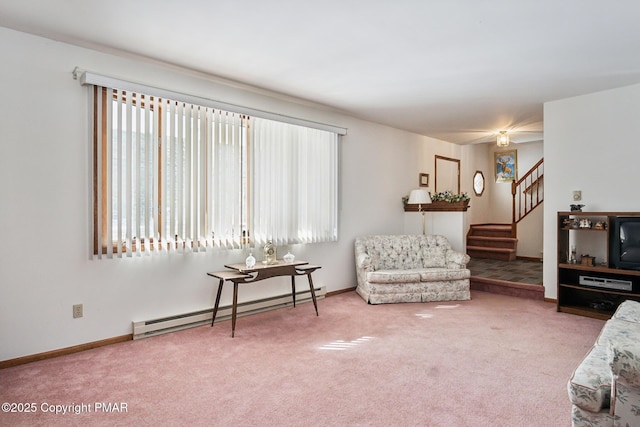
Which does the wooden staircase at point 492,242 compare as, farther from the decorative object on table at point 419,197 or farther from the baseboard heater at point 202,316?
the baseboard heater at point 202,316

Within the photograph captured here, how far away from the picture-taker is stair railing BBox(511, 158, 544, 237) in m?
7.89

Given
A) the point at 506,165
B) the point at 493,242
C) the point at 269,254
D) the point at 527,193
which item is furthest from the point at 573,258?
the point at 506,165

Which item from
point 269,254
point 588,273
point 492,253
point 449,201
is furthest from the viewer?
point 492,253

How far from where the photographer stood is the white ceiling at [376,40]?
102 inches

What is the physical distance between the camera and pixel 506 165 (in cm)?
895

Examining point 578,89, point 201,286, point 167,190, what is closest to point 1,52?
point 167,190

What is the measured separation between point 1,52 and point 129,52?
2.99 ft

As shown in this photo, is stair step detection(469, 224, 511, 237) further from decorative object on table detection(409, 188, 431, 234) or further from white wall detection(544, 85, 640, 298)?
white wall detection(544, 85, 640, 298)

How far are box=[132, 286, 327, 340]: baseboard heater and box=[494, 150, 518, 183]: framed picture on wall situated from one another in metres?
6.43

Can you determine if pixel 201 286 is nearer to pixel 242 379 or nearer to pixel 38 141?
pixel 242 379

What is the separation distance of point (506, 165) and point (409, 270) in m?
5.43

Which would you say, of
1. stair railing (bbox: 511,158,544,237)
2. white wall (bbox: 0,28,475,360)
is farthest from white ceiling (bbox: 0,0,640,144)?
stair railing (bbox: 511,158,544,237)

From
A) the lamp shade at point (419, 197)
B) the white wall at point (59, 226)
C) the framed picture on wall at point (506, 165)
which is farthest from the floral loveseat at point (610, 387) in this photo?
the framed picture on wall at point (506, 165)

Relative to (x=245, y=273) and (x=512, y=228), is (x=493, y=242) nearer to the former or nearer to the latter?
(x=512, y=228)
